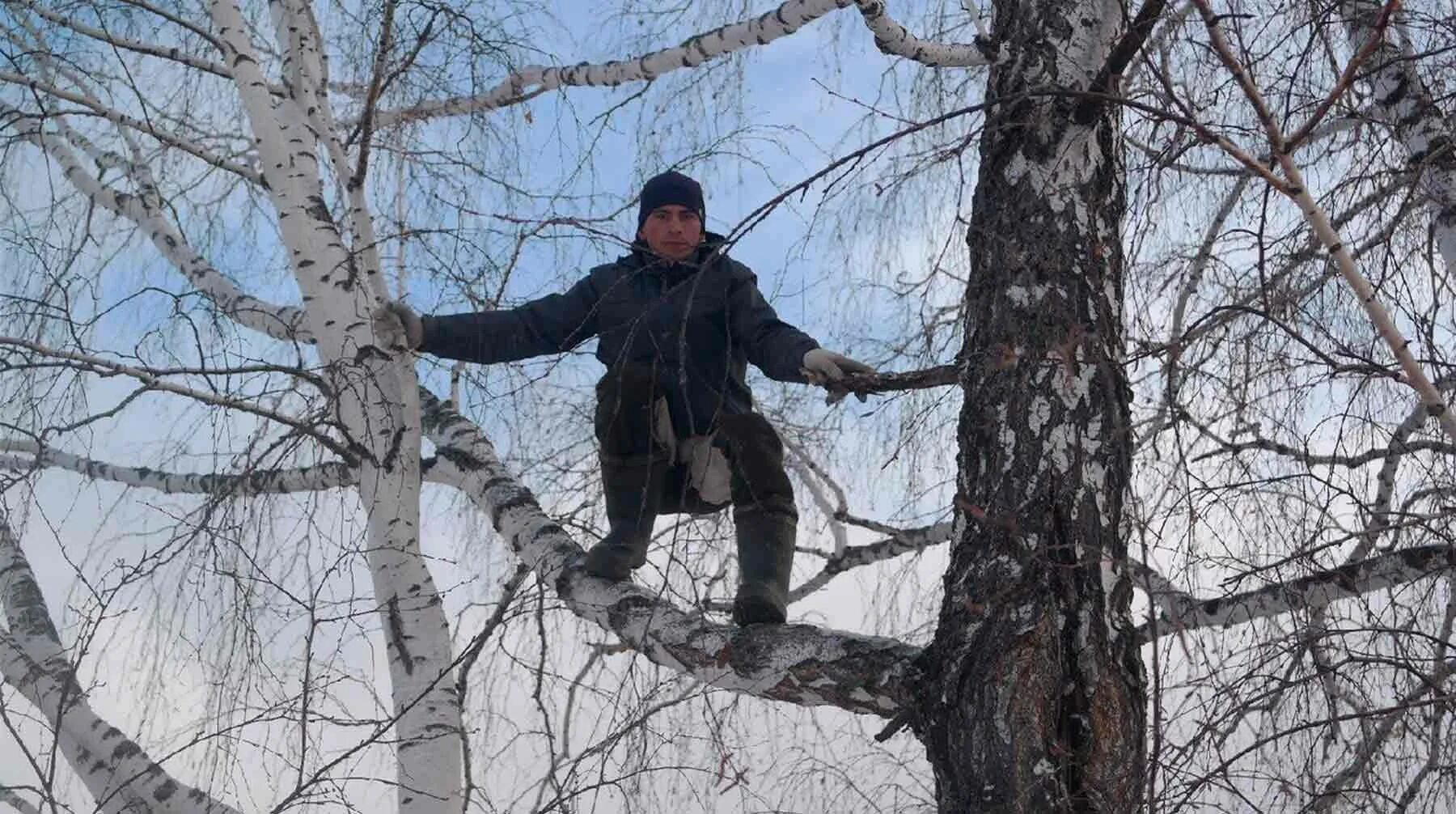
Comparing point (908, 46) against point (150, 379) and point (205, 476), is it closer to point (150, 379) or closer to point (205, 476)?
point (150, 379)

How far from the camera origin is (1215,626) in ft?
10.8

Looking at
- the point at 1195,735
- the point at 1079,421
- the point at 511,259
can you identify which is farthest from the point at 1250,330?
the point at 511,259

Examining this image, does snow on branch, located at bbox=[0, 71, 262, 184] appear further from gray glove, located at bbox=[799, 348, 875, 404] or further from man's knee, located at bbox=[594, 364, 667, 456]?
gray glove, located at bbox=[799, 348, 875, 404]

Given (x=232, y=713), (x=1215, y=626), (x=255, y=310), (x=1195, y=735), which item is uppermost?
(x=255, y=310)

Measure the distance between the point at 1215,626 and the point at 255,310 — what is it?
2.73m

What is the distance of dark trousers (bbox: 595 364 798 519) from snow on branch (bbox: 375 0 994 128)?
978 millimetres

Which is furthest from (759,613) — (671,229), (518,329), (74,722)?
(74,722)

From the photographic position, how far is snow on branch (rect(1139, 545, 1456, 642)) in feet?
7.70

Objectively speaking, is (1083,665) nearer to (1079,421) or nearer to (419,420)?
(1079,421)

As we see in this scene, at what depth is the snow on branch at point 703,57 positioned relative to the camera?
320 cm

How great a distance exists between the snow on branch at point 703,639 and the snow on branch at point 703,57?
1.23m

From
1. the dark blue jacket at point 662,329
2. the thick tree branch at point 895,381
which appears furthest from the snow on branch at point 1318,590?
the dark blue jacket at point 662,329

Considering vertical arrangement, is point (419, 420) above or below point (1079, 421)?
above

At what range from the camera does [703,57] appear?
383cm
